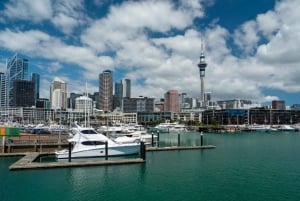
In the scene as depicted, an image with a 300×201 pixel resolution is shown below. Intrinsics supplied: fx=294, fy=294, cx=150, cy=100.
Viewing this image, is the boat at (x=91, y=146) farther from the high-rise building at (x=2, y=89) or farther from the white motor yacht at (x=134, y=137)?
the high-rise building at (x=2, y=89)

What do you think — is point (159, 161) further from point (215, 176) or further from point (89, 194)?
point (89, 194)

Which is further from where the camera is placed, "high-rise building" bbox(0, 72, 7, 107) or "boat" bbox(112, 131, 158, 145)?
"high-rise building" bbox(0, 72, 7, 107)

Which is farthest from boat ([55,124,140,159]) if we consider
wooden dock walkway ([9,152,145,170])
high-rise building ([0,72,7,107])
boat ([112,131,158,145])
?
high-rise building ([0,72,7,107])

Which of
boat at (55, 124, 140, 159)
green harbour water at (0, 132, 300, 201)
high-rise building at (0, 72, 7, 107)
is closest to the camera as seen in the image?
green harbour water at (0, 132, 300, 201)

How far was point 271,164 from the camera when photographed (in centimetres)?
4781

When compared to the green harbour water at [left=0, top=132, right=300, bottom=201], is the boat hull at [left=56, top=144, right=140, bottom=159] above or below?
above

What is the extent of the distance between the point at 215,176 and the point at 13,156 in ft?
115

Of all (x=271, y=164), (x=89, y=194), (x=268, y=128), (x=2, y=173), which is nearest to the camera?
(x=89, y=194)

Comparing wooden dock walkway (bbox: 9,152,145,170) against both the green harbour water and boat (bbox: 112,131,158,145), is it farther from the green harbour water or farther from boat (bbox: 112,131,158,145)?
boat (bbox: 112,131,158,145)

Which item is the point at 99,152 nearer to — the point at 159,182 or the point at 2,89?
the point at 159,182

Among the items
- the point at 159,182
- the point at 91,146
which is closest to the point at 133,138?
the point at 91,146

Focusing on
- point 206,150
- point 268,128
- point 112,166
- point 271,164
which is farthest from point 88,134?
point 268,128

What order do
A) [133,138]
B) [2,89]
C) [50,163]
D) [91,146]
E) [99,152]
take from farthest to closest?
[2,89] → [133,138] → [99,152] → [91,146] → [50,163]

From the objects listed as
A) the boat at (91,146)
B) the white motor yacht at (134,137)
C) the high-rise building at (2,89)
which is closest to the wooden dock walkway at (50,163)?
the boat at (91,146)
